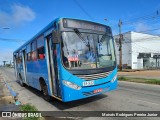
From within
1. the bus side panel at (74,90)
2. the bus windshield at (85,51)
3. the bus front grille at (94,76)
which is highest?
the bus windshield at (85,51)

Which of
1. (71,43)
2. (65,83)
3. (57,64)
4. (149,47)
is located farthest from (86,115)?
(149,47)

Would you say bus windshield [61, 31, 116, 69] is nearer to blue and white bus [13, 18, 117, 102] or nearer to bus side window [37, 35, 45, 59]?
blue and white bus [13, 18, 117, 102]

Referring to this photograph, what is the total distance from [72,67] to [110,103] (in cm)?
239

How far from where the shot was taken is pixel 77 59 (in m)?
7.16

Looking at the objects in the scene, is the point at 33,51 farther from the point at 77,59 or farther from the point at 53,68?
the point at 77,59

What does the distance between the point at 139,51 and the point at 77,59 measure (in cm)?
5081

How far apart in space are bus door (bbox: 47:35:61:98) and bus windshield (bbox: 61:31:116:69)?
26.9 inches

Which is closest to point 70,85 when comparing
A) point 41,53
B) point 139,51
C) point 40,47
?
point 41,53

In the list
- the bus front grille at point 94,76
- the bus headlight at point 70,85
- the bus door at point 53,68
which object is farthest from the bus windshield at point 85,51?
the bus door at point 53,68

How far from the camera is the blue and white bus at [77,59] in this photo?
6957mm

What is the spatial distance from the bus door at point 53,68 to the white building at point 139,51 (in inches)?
1722

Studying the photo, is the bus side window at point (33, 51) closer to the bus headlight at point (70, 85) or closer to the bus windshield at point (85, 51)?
the bus windshield at point (85, 51)

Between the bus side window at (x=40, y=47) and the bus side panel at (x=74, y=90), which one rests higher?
the bus side window at (x=40, y=47)

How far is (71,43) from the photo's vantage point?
716 cm
